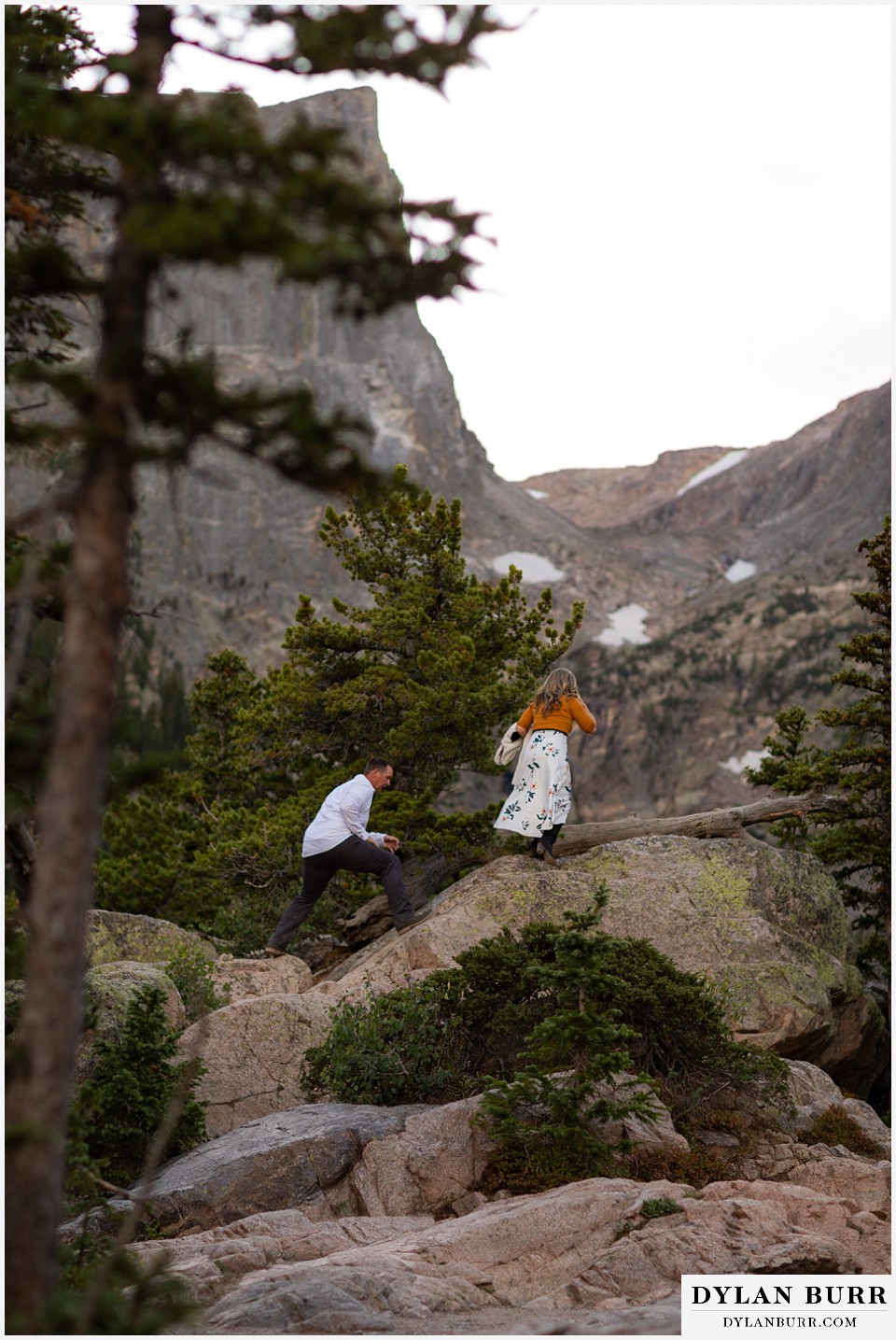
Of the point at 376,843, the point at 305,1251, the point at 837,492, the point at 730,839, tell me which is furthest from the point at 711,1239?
the point at 837,492

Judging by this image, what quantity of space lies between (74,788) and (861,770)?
1511cm

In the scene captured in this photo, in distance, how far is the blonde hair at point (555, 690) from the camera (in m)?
12.1

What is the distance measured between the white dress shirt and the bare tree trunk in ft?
23.9

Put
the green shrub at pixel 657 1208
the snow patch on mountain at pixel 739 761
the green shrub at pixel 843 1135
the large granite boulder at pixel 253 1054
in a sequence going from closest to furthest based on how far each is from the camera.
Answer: the green shrub at pixel 657 1208 < the green shrub at pixel 843 1135 < the large granite boulder at pixel 253 1054 < the snow patch on mountain at pixel 739 761

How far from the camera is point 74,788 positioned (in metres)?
4.50

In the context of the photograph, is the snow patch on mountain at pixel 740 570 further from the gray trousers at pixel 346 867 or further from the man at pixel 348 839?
the man at pixel 348 839

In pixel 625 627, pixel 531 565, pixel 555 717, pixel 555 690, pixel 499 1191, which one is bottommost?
pixel 499 1191

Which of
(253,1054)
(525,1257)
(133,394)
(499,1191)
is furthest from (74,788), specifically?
(253,1054)

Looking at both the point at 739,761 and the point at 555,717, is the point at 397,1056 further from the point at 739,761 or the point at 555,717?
the point at 739,761

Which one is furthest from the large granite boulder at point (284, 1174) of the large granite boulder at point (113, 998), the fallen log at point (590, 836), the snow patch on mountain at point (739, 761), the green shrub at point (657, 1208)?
the snow patch on mountain at point (739, 761)

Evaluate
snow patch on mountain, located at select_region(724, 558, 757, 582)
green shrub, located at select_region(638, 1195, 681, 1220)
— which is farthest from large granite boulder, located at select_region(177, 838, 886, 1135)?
snow patch on mountain, located at select_region(724, 558, 757, 582)

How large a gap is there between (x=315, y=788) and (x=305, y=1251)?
10.8 m

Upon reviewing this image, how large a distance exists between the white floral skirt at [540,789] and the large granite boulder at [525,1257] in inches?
202

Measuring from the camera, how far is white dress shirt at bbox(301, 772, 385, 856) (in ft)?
39.3
